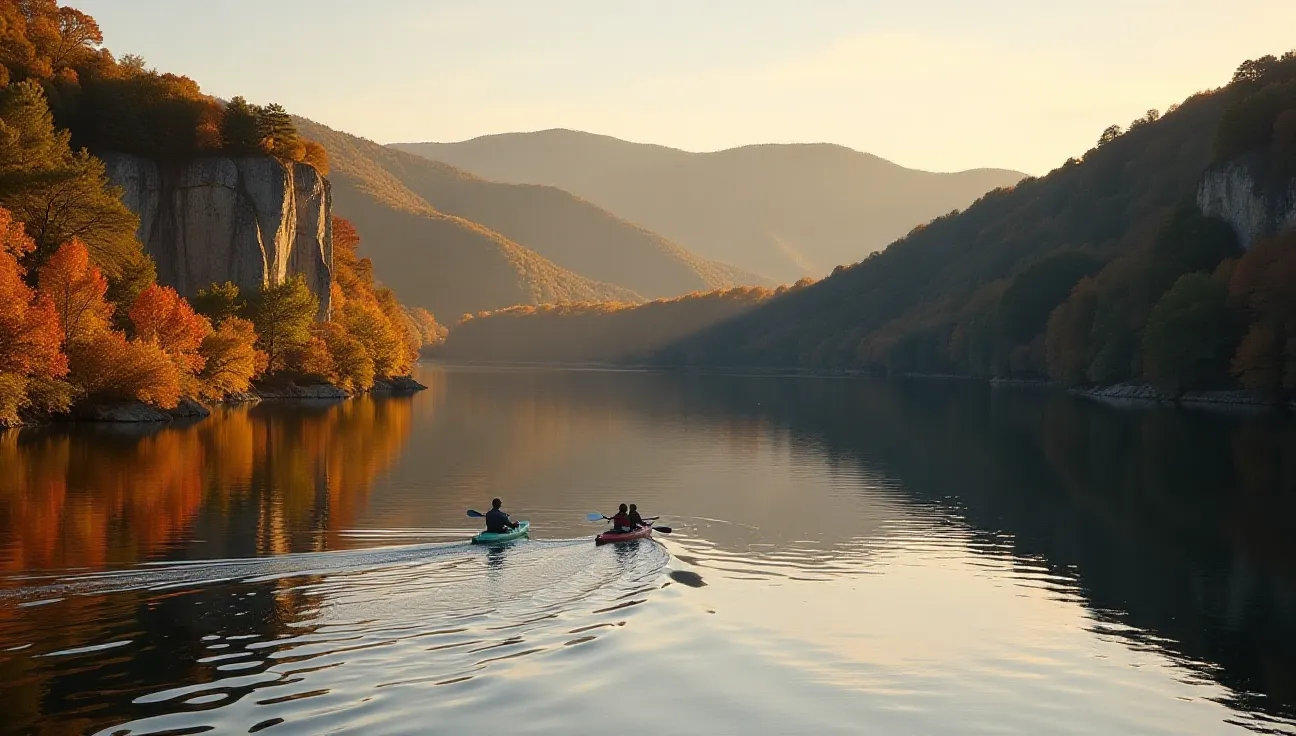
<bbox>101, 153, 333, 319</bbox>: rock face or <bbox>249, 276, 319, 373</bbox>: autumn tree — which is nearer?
<bbox>249, 276, 319, 373</bbox>: autumn tree

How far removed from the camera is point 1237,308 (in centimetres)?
10419

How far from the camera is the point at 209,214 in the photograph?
10875 centimetres

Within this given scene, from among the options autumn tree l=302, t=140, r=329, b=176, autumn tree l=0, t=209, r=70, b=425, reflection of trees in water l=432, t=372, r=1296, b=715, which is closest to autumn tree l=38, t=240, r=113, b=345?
autumn tree l=0, t=209, r=70, b=425

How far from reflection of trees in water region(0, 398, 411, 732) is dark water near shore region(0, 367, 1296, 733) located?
12cm

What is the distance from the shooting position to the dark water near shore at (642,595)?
729 inches

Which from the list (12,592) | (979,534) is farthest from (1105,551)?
(12,592)

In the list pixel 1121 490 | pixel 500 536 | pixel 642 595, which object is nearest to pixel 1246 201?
pixel 1121 490

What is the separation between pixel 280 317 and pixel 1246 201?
310 feet

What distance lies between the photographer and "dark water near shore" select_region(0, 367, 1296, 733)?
18.5m

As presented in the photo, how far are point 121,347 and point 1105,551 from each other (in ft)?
184

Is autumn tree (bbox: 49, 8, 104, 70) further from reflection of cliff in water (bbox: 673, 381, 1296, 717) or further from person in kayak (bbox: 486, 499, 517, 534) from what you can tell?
person in kayak (bbox: 486, 499, 517, 534)

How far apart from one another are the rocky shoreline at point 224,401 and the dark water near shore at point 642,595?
11.5 metres

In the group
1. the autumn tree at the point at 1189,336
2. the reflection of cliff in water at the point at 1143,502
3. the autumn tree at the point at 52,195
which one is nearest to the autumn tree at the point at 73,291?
the autumn tree at the point at 52,195

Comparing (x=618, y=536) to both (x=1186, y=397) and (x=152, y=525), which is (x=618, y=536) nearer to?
(x=152, y=525)
